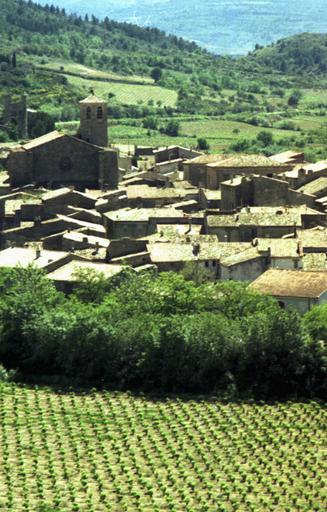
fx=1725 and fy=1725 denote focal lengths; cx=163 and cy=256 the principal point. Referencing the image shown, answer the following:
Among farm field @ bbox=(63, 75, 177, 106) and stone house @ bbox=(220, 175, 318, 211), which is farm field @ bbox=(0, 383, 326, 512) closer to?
stone house @ bbox=(220, 175, 318, 211)

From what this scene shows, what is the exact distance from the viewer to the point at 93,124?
88250 millimetres

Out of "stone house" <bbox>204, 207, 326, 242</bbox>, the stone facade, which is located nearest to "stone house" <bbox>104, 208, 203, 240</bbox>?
"stone house" <bbox>204, 207, 326, 242</bbox>

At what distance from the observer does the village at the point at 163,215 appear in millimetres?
62062

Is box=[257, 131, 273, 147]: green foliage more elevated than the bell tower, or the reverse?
the bell tower

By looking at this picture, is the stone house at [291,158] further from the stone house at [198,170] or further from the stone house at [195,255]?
the stone house at [195,255]

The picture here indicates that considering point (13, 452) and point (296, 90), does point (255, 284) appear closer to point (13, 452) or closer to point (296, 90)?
point (13, 452)

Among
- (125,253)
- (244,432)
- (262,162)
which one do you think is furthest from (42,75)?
(244,432)

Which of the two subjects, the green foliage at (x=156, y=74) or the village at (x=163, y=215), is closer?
the village at (x=163, y=215)

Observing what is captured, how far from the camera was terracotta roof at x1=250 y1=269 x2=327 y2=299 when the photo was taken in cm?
5672

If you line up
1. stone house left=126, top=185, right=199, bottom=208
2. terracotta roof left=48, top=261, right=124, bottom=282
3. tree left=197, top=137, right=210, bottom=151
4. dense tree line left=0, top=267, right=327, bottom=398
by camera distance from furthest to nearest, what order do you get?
tree left=197, top=137, right=210, bottom=151 → stone house left=126, top=185, right=199, bottom=208 → terracotta roof left=48, top=261, right=124, bottom=282 → dense tree line left=0, top=267, right=327, bottom=398

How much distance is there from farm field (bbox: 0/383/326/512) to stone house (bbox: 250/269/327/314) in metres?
9.36

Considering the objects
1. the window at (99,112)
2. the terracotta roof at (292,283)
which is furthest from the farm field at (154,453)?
the window at (99,112)

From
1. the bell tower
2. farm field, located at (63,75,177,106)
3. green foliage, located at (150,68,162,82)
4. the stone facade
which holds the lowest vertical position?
green foliage, located at (150,68,162,82)

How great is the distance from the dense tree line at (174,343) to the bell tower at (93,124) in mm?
A: 32899
